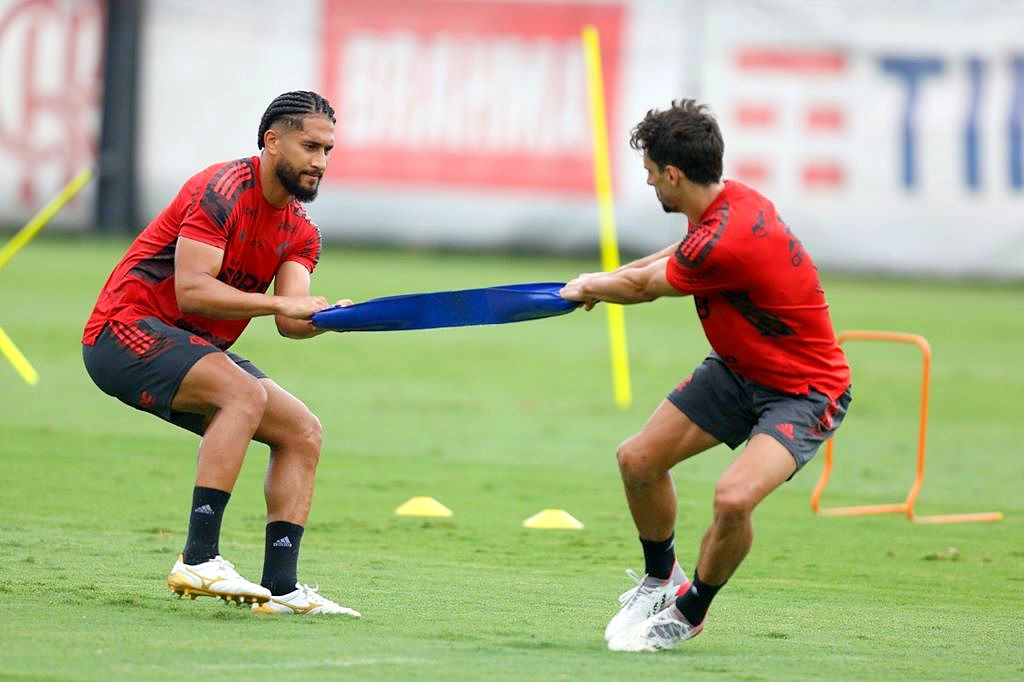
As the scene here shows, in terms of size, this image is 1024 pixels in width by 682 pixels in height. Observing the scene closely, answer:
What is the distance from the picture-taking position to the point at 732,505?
269 inches

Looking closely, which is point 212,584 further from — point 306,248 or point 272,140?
point 272,140

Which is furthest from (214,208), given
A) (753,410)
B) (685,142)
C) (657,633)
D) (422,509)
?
(422,509)

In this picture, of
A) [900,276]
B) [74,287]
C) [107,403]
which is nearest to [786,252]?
[107,403]

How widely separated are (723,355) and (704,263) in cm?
57

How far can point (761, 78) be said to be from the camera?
31500 mm

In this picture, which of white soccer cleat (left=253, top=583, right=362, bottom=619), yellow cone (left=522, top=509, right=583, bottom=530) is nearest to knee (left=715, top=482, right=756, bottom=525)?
white soccer cleat (left=253, top=583, right=362, bottom=619)

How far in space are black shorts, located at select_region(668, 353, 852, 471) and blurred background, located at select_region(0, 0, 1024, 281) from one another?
77.9 ft

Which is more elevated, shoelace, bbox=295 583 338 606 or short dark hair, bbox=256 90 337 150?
short dark hair, bbox=256 90 337 150

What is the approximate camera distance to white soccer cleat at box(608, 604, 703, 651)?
7.07m

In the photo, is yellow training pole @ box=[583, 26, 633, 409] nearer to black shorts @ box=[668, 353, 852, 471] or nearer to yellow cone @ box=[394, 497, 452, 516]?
yellow cone @ box=[394, 497, 452, 516]

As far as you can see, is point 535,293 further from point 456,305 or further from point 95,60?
point 95,60

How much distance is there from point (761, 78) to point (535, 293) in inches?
972

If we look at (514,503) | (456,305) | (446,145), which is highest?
(446,145)

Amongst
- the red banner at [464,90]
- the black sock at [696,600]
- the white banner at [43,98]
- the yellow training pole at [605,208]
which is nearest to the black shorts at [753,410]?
the black sock at [696,600]
